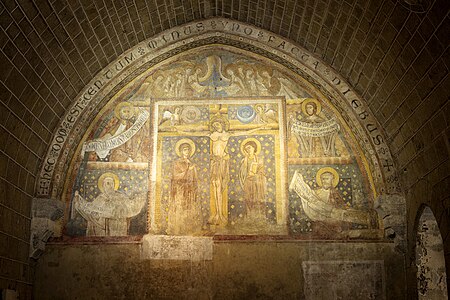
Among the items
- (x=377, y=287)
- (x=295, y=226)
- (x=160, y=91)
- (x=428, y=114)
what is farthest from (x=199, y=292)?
(x=428, y=114)

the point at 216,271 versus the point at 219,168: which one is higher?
the point at 219,168

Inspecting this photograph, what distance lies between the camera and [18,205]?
875 cm

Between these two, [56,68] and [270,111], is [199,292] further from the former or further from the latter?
[56,68]

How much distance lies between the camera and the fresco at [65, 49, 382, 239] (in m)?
9.55

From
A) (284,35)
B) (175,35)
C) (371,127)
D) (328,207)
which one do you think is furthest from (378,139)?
(175,35)

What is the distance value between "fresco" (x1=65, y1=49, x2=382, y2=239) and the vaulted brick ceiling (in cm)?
76

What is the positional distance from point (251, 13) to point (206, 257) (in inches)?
157

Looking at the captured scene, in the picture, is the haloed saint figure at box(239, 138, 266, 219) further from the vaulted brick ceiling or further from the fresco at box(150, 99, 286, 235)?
the vaulted brick ceiling

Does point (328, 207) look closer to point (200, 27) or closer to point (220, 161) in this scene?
point (220, 161)

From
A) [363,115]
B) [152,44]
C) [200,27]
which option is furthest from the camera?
[200,27]

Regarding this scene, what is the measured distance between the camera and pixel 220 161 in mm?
9883

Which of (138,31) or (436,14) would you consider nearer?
Answer: (436,14)

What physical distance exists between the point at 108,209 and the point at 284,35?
404cm

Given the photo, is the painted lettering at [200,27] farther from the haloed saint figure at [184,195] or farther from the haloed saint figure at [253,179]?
the haloed saint figure at [253,179]
